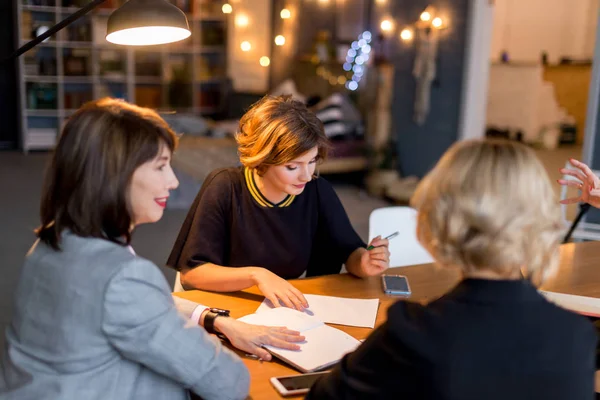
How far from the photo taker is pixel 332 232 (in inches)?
88.6

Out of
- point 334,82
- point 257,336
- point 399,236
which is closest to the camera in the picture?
point 257,336

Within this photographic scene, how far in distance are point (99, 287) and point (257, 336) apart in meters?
0.49

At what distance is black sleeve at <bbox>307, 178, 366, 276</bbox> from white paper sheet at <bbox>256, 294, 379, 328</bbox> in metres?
0.35

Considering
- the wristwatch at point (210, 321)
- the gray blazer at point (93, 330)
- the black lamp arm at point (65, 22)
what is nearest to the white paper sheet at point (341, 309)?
the wristwatch at point (210, 321)

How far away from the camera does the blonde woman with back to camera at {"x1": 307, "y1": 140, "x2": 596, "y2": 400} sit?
39.5 inches

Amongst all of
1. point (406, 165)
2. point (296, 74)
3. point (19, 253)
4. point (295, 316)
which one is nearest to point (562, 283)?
point (295, 316)

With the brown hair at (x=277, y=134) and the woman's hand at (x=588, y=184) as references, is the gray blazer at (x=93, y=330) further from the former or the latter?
the woman's hand at (x=588, y=184)

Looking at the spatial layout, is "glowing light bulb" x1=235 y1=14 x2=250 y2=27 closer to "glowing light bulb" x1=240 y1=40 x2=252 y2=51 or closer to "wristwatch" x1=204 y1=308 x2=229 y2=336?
"glowing light bulb" x1=240 y1=40 x2=252 y2=51

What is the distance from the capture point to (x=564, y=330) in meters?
1.04

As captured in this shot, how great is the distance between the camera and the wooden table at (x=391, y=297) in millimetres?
1841

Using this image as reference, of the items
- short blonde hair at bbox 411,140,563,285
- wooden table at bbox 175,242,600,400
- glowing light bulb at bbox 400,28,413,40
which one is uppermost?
glowing light bulb at bbox 400,28,413,40

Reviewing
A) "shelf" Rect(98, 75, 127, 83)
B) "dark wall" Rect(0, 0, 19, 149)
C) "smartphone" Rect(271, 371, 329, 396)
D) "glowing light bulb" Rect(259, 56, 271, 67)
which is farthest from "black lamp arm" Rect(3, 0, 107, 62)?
"glowing light bulb" Rect(259, 56, 271, 67)

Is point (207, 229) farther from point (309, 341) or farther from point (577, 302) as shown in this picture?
point (577, 302)

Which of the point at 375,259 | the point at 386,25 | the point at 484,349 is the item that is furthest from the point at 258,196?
the point at 386,25
